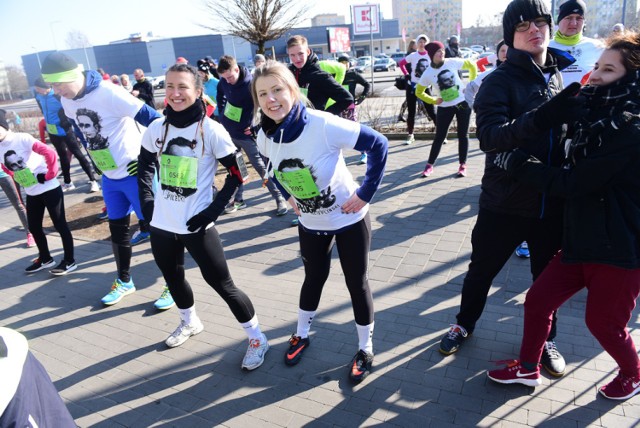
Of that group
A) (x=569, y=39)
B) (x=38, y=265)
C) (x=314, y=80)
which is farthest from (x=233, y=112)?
(x=569, y=39)

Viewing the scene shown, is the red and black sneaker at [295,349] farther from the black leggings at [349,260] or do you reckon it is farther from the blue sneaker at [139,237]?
the blue sneaker at [139,237]

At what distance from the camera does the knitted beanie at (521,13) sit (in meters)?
2.18

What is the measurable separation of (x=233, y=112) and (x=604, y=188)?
15.4 feet

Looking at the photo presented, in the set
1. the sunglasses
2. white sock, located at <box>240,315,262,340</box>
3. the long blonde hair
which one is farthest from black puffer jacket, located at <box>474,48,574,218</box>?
white sock, located at <box>240,315,262,340</box>

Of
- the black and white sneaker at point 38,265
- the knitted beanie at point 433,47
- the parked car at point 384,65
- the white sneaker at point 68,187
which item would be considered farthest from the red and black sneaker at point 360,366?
the parked car at point 384,65

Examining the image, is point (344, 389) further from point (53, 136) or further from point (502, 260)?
point (53, 136)

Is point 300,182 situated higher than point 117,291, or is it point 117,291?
point 300,182

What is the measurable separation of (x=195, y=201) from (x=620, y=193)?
2.38 metres

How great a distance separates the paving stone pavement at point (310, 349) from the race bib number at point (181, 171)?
4.37 ft

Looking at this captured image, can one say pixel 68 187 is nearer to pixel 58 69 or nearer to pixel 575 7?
pixel 58 69

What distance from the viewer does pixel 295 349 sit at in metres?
3.10

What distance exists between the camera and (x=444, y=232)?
4977 millimetres

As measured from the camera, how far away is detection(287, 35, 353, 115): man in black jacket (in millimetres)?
5246

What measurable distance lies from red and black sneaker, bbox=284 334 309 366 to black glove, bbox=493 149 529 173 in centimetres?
182
